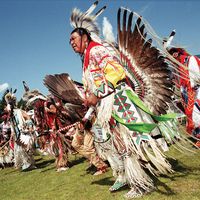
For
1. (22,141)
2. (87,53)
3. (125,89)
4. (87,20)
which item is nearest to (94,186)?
(125,89)

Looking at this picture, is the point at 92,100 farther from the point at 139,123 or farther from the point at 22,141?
the point at 22,141

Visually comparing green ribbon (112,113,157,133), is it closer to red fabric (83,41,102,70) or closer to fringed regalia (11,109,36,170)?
red fabric (83,41,102,70)

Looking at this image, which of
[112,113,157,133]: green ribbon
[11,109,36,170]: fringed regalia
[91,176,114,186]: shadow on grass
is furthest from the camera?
[11,109,36,170]: fringed regalia

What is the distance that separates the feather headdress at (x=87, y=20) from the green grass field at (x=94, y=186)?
73.9 inches

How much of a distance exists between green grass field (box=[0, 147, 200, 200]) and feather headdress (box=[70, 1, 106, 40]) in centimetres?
188

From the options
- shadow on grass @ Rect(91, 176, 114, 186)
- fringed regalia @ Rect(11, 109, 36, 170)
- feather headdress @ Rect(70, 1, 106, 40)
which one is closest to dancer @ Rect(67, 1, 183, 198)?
feather headdress @ Rect(70, 1, 106, 40)

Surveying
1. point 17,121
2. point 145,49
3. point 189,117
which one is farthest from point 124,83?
point 17,121

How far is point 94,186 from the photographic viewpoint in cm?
429

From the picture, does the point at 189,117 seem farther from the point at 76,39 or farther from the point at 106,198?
the point at 76,39

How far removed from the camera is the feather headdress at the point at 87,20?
10.9 feet

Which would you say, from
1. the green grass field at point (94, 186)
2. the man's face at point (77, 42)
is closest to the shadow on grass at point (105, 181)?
the green grass field at point (94, 186)

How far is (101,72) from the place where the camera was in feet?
10.1

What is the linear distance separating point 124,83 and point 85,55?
53 cm

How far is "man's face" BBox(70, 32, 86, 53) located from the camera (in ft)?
10.8
